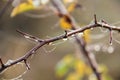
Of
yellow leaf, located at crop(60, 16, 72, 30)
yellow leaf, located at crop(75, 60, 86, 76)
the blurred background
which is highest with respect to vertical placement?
yellow leaf, located at crop(60, 16, 72, 30)

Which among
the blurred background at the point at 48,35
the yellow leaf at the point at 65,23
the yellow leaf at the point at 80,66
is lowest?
the blurred background at the point at 48,35

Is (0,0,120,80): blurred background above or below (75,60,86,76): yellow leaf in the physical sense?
below

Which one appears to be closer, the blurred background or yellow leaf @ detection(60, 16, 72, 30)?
yellow leaf @ detection(60, 16, 72, 30)

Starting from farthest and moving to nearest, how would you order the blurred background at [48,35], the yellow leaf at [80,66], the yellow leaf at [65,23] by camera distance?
the blurred background at [48,35]
the yellow leaf at [80,66]
the yellow leaf at [65,23]

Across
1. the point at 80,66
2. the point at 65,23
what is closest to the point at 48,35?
the point at 80,66

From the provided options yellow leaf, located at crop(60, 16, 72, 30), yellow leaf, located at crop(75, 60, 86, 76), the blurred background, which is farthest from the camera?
the blurred background

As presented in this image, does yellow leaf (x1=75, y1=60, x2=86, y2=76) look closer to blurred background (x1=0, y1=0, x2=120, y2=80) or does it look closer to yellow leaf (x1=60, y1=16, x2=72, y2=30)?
yellow leaf (x1=60, y1=16, x2=72, y2=30)

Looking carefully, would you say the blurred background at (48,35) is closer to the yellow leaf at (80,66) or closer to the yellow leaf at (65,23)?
the yellow leaf at (80,66)

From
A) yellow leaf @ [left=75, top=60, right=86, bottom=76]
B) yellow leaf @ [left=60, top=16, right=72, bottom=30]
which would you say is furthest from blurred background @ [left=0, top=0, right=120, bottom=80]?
yellow leaf @ [left=60, top=16, right=72, bottom=30]

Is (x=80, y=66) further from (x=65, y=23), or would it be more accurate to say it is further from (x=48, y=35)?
(x=48, y=35)

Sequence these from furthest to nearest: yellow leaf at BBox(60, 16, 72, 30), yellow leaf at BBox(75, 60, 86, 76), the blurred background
A: the blurred background, yellow leaf at BBox(75, 60, 86, 76), yellow leaf at BBox(60, 16, 72, 30)

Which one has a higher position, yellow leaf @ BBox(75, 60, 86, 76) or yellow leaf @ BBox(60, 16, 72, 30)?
yellow leaf @ BBox(60, 16, 72, 30)

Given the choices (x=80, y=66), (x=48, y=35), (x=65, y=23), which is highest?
(x=65, y=23)

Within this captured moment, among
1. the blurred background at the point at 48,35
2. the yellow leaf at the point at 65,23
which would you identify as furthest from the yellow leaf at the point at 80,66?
the blurred background at the point at 48,35
